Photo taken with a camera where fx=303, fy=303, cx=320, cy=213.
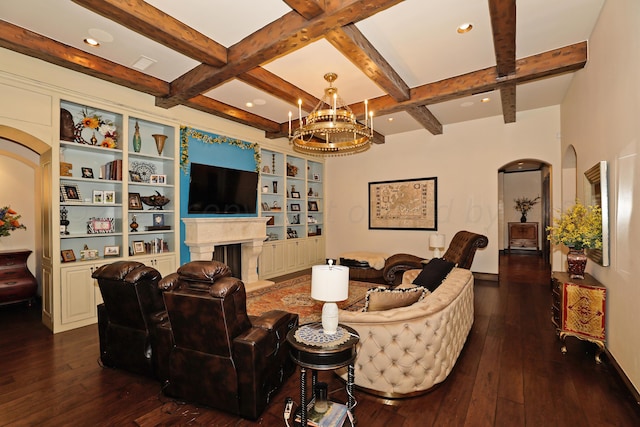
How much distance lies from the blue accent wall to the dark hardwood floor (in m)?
2.22

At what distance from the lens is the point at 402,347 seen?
2.17 meters

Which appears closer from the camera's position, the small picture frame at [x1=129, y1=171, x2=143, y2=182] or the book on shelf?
the book on shelf

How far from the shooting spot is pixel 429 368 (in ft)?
7.39

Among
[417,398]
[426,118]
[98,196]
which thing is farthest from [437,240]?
[98,196]

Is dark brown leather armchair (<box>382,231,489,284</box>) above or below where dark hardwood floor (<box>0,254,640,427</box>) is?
above

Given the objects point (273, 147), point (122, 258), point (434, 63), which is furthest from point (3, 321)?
point (434, 63)

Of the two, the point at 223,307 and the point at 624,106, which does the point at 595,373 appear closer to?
the point at 624,106

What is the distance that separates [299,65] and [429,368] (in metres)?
3.60

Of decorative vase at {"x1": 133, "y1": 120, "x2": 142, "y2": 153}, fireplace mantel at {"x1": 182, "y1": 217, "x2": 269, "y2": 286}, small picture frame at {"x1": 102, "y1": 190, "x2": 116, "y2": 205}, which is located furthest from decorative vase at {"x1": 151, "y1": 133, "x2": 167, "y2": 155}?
fireplace mantel at {"x1": 182, "y1": 217, "x2": 269, "y2": 286}

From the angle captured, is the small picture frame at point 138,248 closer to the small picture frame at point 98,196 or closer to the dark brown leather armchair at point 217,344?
the small picture frame at point 98,196

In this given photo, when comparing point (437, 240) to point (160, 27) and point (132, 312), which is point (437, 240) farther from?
point (160, 27)

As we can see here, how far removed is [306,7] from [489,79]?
2.77 m

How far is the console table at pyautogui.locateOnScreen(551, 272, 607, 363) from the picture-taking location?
2.80 m

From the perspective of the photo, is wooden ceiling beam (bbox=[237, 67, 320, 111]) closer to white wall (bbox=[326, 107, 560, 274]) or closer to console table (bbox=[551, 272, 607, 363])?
white wall (bbox=[326, 107, 560, 274])
